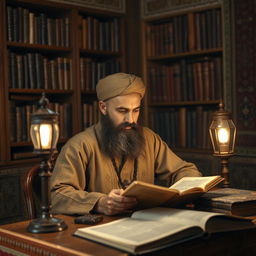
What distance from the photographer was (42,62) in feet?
14.0

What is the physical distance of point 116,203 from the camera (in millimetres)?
2012

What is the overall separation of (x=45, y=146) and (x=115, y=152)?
34.7 inches

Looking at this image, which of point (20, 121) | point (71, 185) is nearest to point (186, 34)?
point (20, 121)

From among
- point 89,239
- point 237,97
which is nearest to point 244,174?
point 237,97

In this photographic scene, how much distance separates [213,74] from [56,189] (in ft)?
8.44

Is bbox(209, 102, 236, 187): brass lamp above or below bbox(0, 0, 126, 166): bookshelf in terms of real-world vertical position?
below

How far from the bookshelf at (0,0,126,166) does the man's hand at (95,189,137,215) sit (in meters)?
2.06

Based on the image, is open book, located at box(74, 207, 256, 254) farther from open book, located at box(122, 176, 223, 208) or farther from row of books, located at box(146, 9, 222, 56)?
row of books, located at box(146, 9, 222, 56)

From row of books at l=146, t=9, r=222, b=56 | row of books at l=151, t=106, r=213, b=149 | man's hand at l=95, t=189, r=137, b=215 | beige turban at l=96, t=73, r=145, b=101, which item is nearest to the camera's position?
man's hand at l=95, t=189, r=137, b=215

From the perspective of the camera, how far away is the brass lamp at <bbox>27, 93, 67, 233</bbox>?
71.4 inches

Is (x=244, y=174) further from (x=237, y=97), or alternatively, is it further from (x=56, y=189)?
(x=56, y=189)

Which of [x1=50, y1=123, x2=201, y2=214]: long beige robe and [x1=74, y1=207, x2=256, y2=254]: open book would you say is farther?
[x1=50, y1=123, x2=201, y2=214]: long beige robe

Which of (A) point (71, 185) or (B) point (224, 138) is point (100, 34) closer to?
(B) point (224, 138)

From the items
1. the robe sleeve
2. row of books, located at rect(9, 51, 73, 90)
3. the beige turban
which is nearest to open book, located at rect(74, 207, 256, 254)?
the robe sleeve
